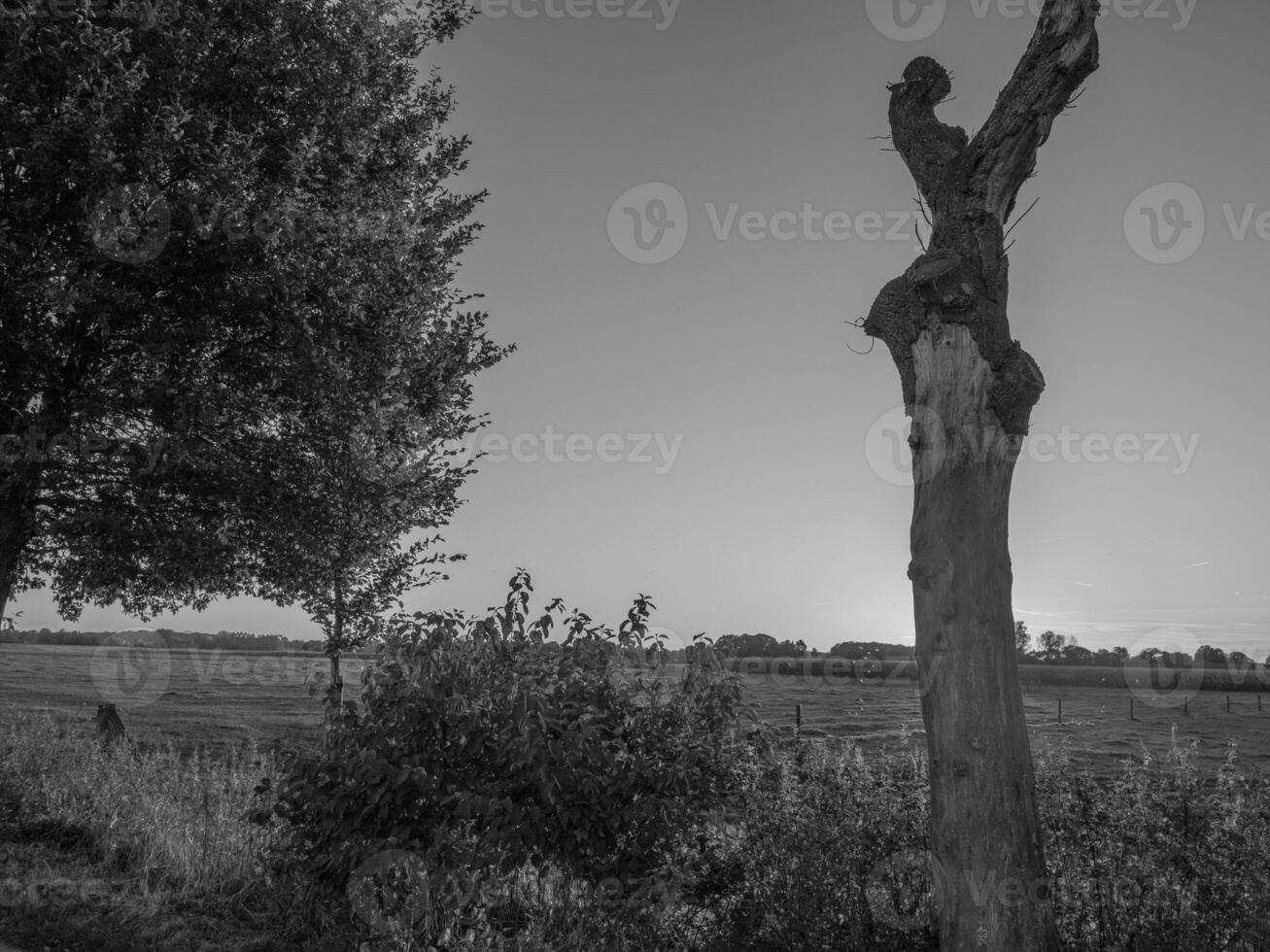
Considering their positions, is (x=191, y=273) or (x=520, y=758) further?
(x=191, y=273)

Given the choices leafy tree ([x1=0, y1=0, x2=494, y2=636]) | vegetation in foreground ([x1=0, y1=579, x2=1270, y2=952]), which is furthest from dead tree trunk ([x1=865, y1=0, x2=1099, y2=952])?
leafy tree ([x1=0, y1=0, x2=494, y2=636])

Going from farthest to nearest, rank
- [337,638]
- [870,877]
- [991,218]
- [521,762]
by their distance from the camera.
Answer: [337,638]
[991,218]
[870,877]
[521,762]

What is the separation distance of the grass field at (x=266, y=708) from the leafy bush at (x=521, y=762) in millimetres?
3248

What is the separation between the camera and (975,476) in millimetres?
5594

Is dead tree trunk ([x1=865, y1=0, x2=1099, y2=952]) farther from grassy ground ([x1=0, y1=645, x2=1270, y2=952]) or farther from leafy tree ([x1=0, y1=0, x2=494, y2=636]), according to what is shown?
leafy tree ([x1=0, y1=0, x2=494, y2=636])

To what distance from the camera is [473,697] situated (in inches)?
248

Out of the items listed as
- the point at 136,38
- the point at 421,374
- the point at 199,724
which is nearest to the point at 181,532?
the point at 421,374

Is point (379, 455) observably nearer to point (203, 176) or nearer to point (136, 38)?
point (203, 176)

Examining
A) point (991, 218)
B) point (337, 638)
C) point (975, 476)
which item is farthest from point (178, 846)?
point (991, 218)

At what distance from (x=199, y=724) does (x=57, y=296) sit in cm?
3492

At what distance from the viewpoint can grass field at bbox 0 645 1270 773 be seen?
34634mm

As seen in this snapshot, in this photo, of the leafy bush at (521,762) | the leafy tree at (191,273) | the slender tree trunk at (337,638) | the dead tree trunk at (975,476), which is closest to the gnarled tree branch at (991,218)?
the dead tree trunk at (975,476)

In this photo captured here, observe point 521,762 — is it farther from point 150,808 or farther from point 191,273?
point 191,273

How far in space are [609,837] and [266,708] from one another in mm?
49270
